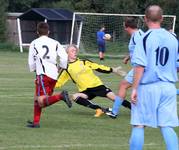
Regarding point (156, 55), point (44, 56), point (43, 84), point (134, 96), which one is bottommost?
point (43, 84)

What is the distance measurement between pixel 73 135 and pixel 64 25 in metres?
41.2

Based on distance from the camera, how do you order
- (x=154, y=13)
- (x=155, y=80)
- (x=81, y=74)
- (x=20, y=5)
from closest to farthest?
1. (x=154, y=13)
2. (x=155, y=80)
3. (x=81, y=74)
4. (x=20, y=5)

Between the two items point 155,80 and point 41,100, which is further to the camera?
point 41,100

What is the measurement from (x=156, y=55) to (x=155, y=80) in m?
0.29

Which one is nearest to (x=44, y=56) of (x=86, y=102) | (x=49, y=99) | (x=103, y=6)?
(x=49, y=99)

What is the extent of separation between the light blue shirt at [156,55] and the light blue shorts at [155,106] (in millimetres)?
92

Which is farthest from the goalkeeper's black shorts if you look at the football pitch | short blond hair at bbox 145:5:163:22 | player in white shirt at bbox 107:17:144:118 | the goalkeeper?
short blond hair at bbox 145:5:163:22

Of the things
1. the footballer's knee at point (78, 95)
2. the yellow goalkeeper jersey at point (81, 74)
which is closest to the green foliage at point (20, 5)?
the yellow goalkeeper jersey at point (81, 74)

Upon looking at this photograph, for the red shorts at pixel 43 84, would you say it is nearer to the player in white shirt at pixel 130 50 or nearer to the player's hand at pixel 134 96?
the player in white shirt at pixel 130 50

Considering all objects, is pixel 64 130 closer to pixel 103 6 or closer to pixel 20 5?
pixel 103 6

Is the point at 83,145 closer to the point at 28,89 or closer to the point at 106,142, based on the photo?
the point at 106,142

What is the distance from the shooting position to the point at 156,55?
7656 mm

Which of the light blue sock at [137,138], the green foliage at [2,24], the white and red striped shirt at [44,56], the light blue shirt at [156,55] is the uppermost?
the light blue shirt at [156,55]

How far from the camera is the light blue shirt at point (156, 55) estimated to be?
24.9 feet
